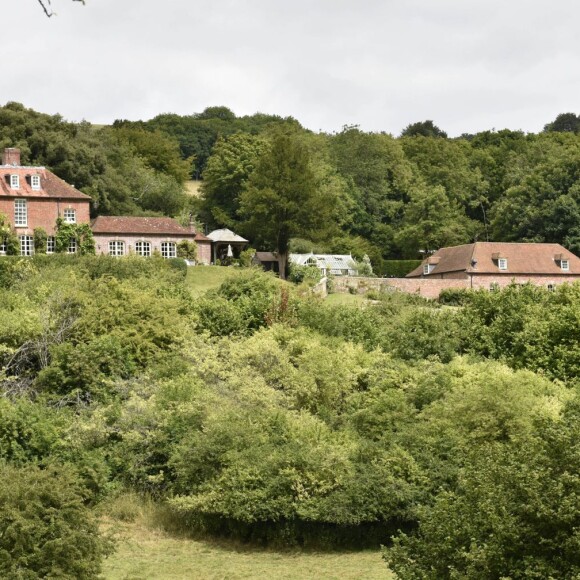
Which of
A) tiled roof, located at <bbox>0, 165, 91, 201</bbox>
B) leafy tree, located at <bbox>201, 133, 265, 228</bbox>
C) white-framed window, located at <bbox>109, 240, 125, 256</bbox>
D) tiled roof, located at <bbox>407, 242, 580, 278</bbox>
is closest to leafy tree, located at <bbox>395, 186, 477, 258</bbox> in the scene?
tiled roof, located at <bbox>407, 242, 580, 278</bbox>

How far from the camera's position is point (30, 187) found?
172 feet

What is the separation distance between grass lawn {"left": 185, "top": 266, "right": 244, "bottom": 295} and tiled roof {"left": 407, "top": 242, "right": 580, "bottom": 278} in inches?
611

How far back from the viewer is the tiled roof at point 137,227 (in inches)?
2095

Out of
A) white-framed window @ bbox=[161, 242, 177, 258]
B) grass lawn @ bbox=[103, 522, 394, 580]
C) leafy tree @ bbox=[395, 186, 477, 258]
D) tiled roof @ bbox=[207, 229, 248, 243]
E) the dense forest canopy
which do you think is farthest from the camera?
leafy tree @ bbox=[395, 186, 477, 258]

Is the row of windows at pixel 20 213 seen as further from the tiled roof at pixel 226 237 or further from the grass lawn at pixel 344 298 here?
the tiled roof at pixel 226 237

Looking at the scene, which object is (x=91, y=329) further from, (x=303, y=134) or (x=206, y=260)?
(x=303, y=134)

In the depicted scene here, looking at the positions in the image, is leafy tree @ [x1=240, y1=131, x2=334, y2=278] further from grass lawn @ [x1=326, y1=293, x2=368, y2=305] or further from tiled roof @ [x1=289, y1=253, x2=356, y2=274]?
grass lawn @ [x1=326, y1=293, x2=368, y2=305]

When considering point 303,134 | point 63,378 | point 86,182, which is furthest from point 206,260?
point 303,134

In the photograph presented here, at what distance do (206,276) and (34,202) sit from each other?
10346mm

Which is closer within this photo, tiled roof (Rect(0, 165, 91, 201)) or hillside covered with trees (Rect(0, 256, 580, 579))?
hillside covered with trees (Rect(0, 256, 580, 579))

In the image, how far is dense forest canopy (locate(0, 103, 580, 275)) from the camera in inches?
2462

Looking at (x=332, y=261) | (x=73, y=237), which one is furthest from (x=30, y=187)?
(x=332, y=261)

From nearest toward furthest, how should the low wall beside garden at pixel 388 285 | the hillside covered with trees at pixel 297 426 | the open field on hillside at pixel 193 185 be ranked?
the hillside covered with trees at pixel 297 426 → the low wall beside garden at pixel 388 285 → the open field on hillside at pixel 193 185

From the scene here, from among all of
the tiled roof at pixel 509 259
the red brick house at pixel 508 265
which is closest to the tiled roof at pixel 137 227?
the red brick house at pixel 508 265
